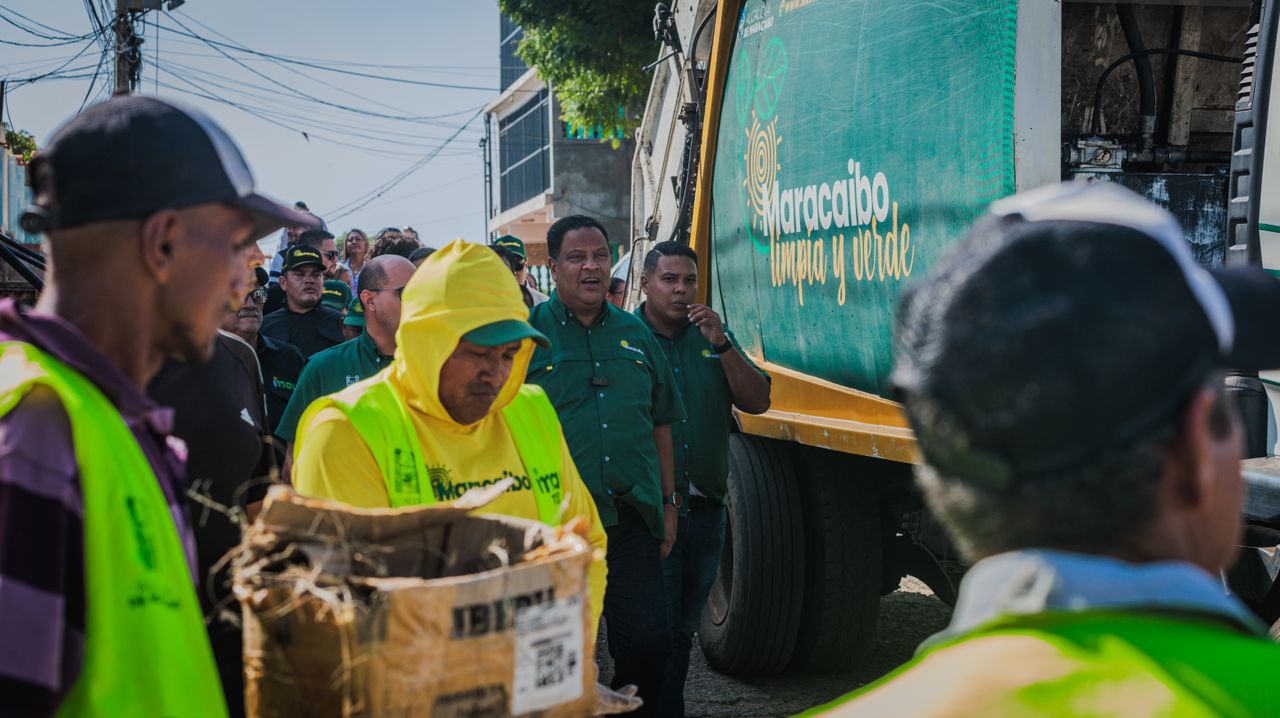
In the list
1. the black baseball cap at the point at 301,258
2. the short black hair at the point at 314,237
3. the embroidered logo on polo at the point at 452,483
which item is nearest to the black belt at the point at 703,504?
the embroidered logo on polo at the point at 452,483

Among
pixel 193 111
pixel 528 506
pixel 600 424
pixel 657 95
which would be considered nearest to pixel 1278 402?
pixel 528 506

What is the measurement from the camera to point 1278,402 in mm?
3213

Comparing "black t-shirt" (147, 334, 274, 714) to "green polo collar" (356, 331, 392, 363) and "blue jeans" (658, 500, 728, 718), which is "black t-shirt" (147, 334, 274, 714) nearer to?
"green polo collar" (356, 331, 392, 363)

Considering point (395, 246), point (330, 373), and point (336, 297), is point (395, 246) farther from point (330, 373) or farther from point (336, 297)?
point (330, 373)

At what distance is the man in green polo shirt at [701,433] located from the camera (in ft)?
17.6

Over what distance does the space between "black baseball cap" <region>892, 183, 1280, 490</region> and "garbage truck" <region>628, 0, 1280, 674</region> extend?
234 cm

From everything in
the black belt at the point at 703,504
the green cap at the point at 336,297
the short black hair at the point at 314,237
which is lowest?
the black belt at the point at 703,504

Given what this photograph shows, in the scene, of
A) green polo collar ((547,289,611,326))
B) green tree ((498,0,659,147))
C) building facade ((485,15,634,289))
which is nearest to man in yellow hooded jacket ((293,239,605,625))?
green polo collar ((547,289,611,326))

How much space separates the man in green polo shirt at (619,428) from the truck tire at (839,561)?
36.6 inches

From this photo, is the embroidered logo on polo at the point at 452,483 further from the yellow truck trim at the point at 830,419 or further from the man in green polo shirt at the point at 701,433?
the man in green polo shirt at the point at 701,433

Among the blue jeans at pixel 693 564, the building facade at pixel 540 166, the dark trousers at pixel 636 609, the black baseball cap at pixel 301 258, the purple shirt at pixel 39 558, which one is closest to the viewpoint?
the purple shirt at pixel 39 558

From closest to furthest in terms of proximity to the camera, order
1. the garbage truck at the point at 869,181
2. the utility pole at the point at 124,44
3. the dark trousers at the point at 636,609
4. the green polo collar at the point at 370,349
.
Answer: the garbage truck at the point at 869,181, the dark trousers at the point at 636,609, the green polo collar at the point at 370,349, the utility pole at the point at 124,44

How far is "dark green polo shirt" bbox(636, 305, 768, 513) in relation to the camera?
5379 millimetres

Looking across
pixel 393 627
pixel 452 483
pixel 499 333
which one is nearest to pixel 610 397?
pixel 499 333
